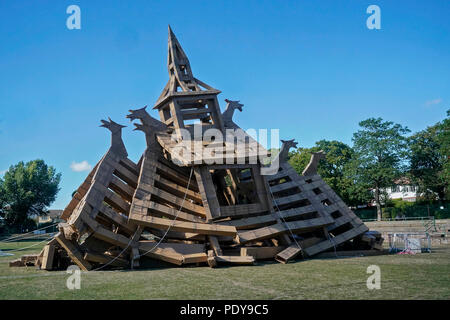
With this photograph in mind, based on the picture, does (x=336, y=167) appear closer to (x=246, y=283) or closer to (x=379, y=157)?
(x=379, y=157)

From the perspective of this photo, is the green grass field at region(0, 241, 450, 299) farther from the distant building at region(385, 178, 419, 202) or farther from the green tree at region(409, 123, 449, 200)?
the green tree at region(409, 123, 449, 200)

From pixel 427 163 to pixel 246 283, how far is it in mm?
60055

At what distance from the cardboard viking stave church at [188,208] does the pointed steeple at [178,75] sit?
121 mm

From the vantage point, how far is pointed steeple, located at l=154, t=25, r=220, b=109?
20.1m

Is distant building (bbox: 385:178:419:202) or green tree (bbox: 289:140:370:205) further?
distant building (bbox: 385:178:419:202)

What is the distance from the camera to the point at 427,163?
6125 centimetres

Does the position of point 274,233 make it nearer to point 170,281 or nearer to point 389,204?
point 170,281

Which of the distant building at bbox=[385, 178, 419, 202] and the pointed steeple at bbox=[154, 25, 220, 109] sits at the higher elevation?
the pointed steeple at bbox=[154, 25, 220, 109]

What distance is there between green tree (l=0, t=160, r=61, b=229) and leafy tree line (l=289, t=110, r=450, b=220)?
4391cm

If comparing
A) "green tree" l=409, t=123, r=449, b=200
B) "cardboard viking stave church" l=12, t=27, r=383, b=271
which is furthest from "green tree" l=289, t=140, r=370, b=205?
"cardboard viking stave church" l=12, t=27, r=383, b=271

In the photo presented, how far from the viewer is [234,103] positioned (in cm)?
2259

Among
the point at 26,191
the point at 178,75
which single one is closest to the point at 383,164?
the point at 178,75
